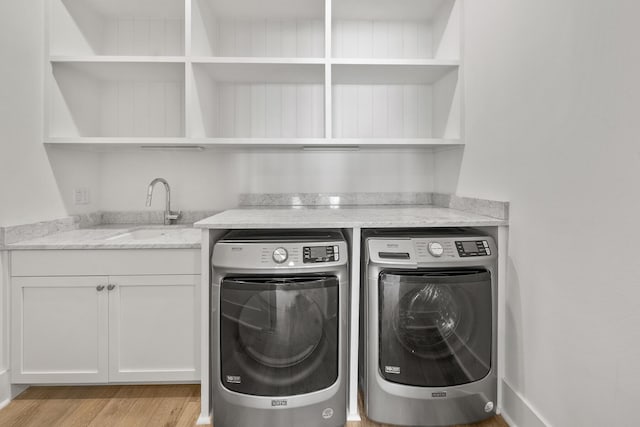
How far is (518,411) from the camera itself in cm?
163

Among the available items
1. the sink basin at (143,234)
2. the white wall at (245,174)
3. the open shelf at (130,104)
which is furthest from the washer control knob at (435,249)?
the open shelf at (130,104)

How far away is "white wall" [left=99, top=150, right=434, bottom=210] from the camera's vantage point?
2.58 metres

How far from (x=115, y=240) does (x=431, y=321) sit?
1578 mm

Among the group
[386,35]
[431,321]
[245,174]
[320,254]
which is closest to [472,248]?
[431,321]

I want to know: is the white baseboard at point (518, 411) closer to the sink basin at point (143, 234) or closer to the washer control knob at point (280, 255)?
the washer control knob at point (280, 255)

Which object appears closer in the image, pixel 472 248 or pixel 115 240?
pixel 472 248

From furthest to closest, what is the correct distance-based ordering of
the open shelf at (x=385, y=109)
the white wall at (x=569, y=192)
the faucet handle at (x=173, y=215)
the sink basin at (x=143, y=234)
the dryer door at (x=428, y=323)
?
the open shelf at (x=385, y=109) < the faucet handle at (x=173, y=215) < the sink basin at (x=143, y=234) < the dryer door at (x=428, y=323) < the white wall at (x=569, y=192)

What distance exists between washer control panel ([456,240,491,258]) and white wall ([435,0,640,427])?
0.44ft

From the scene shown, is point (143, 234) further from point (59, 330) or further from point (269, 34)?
point (269, 34)

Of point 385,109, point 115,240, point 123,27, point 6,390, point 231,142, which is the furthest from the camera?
point 385,109

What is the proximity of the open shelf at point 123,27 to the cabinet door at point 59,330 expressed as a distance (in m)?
1.33

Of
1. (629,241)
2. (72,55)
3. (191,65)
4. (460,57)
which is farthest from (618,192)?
(72,55)

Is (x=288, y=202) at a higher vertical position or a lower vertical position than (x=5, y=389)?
higher

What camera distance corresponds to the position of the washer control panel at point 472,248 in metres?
1.66
